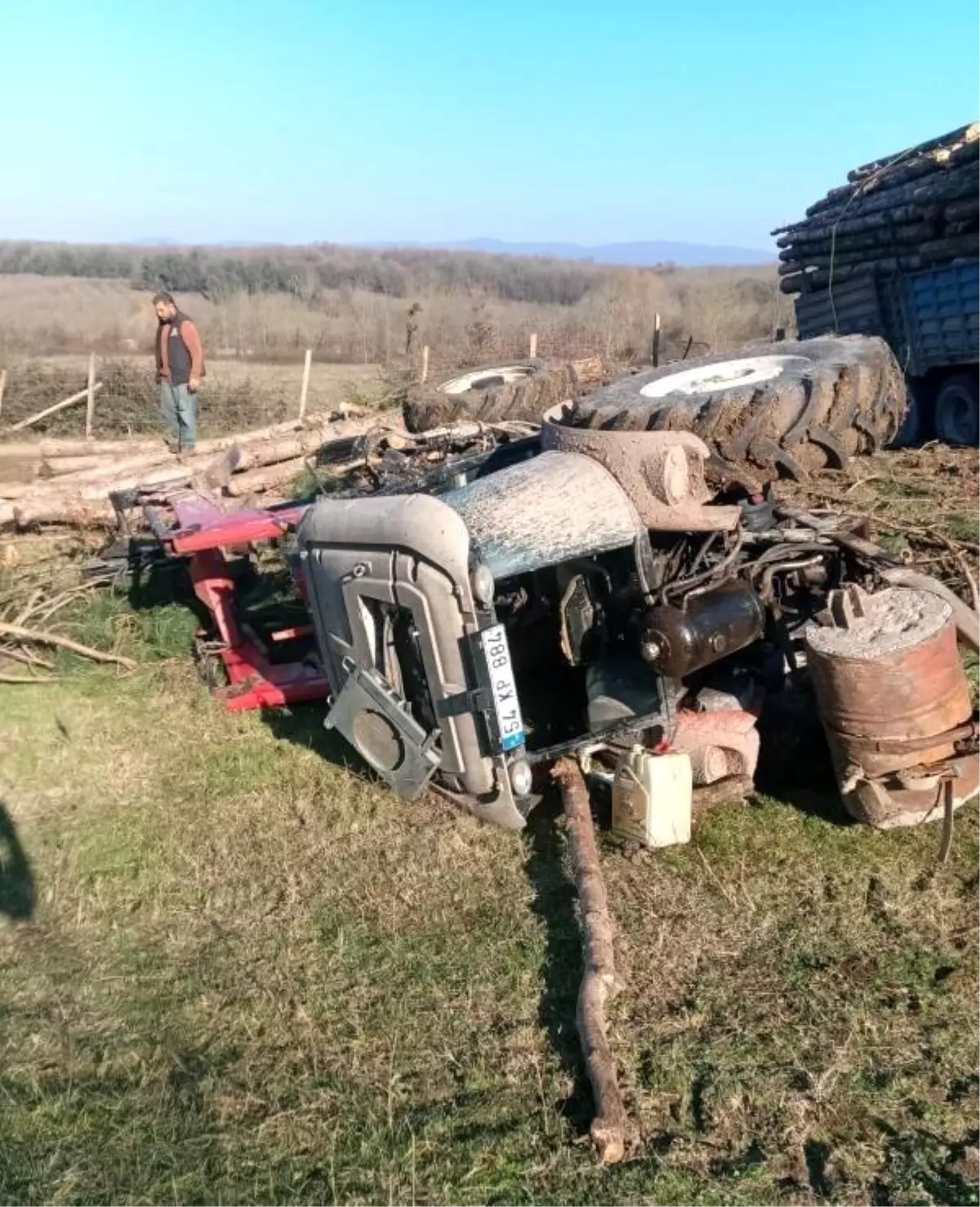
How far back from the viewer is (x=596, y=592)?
194 inches

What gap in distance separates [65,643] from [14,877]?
2467mm

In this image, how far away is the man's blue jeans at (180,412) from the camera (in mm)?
11922

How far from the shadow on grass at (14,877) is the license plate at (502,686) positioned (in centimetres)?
211

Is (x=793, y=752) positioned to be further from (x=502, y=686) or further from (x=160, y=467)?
(x=160, y=467)

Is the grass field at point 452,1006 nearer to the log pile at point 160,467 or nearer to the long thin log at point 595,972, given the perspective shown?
the long thin log at point 595,972

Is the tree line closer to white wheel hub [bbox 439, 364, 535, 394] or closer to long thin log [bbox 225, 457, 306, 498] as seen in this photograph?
white wheel hub [bbox 439, 364, 535, 394]

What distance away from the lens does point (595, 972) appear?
3.47 meters

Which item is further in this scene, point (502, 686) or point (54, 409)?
point (54, 409)

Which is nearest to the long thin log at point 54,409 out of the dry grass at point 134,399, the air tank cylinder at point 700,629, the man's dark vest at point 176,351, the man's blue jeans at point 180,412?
the dry grass at point 134,399

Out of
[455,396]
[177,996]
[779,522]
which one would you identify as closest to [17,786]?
[177,996]

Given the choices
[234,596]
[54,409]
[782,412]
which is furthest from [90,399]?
[782,412]

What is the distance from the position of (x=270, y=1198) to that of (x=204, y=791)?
2846 millimetres

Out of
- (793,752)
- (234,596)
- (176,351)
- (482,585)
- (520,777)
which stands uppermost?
(176,351)

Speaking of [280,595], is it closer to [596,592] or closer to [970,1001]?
[596,592]
